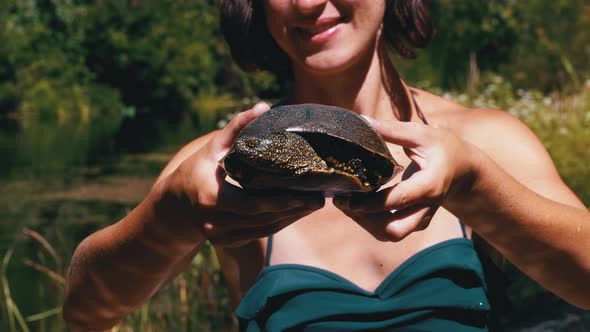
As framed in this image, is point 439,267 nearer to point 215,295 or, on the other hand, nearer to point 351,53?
point 351,53

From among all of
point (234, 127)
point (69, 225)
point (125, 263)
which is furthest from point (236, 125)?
point (69, 225)

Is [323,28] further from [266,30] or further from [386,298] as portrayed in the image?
[386,298]

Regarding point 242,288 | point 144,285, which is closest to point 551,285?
point 242,288

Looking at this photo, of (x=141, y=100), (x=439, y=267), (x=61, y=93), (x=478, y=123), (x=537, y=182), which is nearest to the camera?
(x=439, y=267)

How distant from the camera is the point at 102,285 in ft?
5.49

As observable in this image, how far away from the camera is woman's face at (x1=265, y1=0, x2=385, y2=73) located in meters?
1.59

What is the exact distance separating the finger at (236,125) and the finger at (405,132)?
0.75 ft

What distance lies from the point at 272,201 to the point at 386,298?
555mm

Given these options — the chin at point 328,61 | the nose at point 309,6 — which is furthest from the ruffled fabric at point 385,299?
the nose at point 309,6

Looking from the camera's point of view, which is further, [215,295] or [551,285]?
[215,295]

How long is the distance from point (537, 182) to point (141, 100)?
21890 mm

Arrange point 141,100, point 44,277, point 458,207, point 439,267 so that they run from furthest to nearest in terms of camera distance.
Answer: point 141,100
point 44,277
point 439,267
point 458,207

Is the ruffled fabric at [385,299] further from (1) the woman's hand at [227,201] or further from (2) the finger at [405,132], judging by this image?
(2) the finger at [405,132]

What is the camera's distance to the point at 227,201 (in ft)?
3.90
